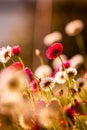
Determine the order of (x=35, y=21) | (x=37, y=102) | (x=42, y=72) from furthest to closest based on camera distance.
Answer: (x=35, y=21) → (x=42, y=72) → (x=37, y=102)

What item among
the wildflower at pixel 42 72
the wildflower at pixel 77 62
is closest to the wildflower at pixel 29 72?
the wildflower at pixel 42 72

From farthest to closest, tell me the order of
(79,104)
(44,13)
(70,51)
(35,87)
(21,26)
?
(21,26) < (44,13) < (70,51) < (35,87) < (79,104)

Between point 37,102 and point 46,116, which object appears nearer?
point 46,116

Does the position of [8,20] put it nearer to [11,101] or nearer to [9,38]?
[9,38]

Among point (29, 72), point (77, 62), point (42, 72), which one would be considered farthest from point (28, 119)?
point (77, 62)

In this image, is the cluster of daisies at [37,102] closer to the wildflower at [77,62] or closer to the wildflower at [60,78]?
the wildflower at [60,78]

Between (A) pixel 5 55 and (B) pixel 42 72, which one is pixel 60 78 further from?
(B) pixel 42 72

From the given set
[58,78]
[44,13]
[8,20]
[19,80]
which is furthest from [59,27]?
[19,80]

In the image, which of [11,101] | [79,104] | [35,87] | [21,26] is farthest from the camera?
[21,26]

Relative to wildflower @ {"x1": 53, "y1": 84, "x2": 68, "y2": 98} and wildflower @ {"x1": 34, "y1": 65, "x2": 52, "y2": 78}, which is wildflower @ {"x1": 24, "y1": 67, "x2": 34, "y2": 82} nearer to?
wildflower @ {"x1": 53, "y1": 84, "x2": 68, "y2": 98}
